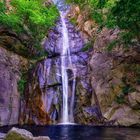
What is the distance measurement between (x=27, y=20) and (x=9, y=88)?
8.53 m

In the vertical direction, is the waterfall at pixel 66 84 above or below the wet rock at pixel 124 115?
above

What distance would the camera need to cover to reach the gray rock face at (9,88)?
26.9 meters

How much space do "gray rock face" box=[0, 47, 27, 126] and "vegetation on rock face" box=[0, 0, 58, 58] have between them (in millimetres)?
2919

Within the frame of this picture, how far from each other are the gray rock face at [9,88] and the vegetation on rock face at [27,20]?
2.92 m

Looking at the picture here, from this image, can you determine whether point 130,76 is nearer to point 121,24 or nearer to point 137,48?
point 137,48

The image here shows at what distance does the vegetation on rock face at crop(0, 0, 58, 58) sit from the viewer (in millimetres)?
30114

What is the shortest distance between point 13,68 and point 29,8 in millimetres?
6739

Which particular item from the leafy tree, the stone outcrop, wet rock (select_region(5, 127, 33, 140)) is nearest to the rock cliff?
the stone outcrop

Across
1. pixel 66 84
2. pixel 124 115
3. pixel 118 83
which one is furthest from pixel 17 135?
pixel 66 84

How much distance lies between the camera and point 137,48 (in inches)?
1152

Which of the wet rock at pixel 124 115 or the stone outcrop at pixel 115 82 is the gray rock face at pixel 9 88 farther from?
the wet rock at pixel 124 115

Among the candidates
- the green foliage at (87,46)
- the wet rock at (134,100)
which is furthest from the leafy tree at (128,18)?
the green foliage at (87,46)

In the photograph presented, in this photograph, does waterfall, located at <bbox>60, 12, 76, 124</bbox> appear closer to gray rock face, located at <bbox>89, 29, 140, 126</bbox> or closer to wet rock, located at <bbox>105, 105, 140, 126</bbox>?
gray rock face, located at <bbox>89, 29, 140, 126</bbox>

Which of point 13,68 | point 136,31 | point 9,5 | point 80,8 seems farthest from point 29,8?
point 80,8
